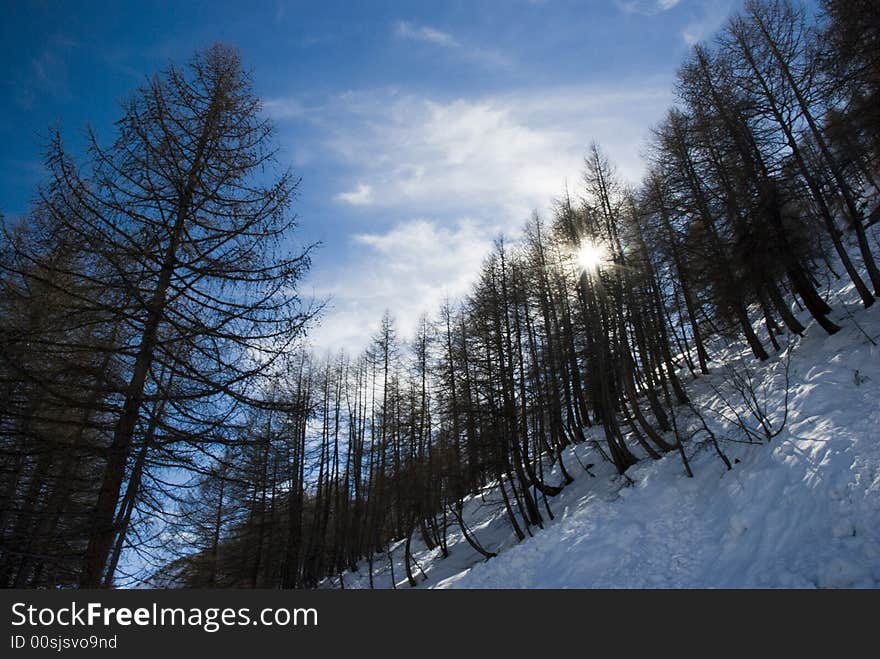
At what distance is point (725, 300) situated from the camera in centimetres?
1436

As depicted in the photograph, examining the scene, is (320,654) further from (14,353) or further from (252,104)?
(252,104)

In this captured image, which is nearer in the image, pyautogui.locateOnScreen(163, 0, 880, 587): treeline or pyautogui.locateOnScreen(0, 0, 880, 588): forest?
pyautogui.locateOnScreen(0, 0, 880, 588): forest

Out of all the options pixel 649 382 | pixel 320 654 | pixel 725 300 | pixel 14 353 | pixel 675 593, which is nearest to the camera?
pixel 320 654

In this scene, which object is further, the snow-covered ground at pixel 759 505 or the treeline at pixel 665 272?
the treeline at pixel 665 272

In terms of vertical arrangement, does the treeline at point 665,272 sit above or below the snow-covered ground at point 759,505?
above

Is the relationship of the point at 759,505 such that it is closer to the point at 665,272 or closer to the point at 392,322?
the point at 665,272

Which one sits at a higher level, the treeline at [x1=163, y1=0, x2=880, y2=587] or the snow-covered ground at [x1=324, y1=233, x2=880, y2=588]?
the treeline at [x1=163, y1=0, x2=880, y2=587]

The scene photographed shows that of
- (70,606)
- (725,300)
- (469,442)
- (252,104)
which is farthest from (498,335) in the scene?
(70,606)

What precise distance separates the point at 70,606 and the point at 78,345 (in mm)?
2766

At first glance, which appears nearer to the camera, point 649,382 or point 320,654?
point 320,654

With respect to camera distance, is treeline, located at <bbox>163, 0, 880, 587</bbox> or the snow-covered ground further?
treeline, located at <bbox>163, 0, 880, 587</bbox>

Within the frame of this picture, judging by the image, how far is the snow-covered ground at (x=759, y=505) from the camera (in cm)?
532

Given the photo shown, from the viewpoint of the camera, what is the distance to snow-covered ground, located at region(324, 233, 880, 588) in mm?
5316

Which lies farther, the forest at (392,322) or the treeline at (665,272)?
the treeline at (665,272)
